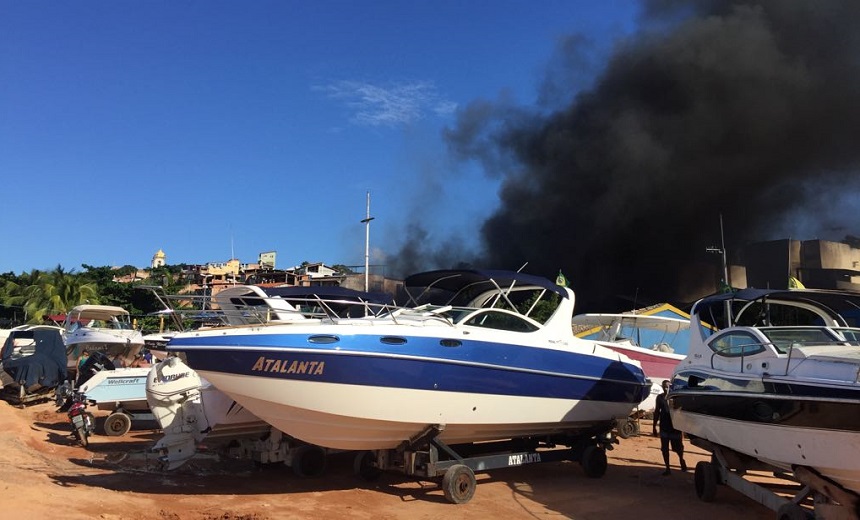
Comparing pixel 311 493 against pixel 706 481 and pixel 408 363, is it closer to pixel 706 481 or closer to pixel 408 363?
pixel 408 363

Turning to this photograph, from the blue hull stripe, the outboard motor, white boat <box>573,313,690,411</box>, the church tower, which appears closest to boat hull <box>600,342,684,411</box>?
white boat <box>573,313,690,411</box>

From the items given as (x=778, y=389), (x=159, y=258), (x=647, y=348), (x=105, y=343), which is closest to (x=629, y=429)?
(x=647, y=348)

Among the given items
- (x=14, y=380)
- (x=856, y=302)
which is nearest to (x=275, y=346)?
(x=856, y=302)

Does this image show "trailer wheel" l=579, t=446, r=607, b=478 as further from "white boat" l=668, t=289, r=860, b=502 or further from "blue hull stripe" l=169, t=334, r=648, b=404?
"white boat" l=668, t=289, r=860, b=502

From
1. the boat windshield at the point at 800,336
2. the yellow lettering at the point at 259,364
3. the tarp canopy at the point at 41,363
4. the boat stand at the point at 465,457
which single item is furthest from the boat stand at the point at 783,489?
the tarp canopy at the point at 41,363

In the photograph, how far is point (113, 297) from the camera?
4750 centimetres

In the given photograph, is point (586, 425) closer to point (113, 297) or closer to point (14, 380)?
point (14, 380)

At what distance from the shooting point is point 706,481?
8094mm

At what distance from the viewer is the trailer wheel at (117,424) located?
1257cm

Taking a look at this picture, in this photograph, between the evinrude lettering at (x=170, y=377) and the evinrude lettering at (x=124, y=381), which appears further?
the evinrude lettering at (x=124, y=381)

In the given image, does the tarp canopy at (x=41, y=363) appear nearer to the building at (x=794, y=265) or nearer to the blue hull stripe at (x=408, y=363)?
the blue hull stripe at (x=408, y=363)

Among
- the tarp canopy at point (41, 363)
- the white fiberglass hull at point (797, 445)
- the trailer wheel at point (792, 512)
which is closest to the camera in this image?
the white fiberglass hull at point (797, 445)

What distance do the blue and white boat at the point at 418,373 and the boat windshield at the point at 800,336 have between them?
8.68 feet

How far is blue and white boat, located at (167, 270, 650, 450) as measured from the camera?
712 cm
